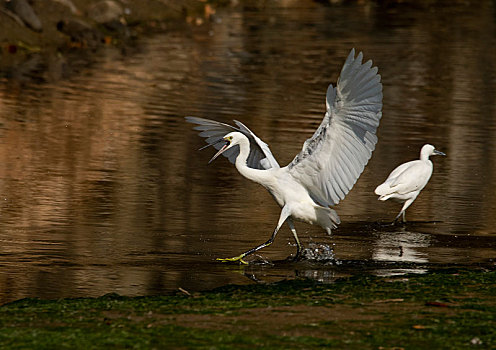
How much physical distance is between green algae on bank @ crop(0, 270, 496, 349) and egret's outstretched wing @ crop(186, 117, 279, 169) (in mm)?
2119

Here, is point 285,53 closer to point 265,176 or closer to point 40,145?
point 40,145

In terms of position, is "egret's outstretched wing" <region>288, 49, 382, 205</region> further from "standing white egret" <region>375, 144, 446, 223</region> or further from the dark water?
"standing white egret" <region>375, 144, 446, 223</region>

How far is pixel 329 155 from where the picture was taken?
32.0ft

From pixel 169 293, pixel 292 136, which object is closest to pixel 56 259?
pixel 169 293

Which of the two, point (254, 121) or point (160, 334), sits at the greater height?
point (254, 121)

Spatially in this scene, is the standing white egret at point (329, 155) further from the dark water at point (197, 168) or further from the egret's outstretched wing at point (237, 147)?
the dark water at point (197, 168)

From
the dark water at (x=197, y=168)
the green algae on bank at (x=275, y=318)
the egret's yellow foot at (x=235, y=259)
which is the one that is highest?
the dark water at (x=197, y=168)

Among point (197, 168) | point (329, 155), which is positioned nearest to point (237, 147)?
point (329, 155)

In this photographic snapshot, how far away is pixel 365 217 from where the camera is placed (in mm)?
12203

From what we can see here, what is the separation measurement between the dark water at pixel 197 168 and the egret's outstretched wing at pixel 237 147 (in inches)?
32.5

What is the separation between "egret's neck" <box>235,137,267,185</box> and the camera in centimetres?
1005

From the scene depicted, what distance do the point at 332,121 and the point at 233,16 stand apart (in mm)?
33307

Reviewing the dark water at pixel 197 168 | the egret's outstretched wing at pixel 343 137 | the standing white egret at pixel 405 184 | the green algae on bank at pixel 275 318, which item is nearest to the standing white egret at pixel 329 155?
the egret's outstretched wing at pixel 343 137

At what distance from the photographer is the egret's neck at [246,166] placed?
10.0m
